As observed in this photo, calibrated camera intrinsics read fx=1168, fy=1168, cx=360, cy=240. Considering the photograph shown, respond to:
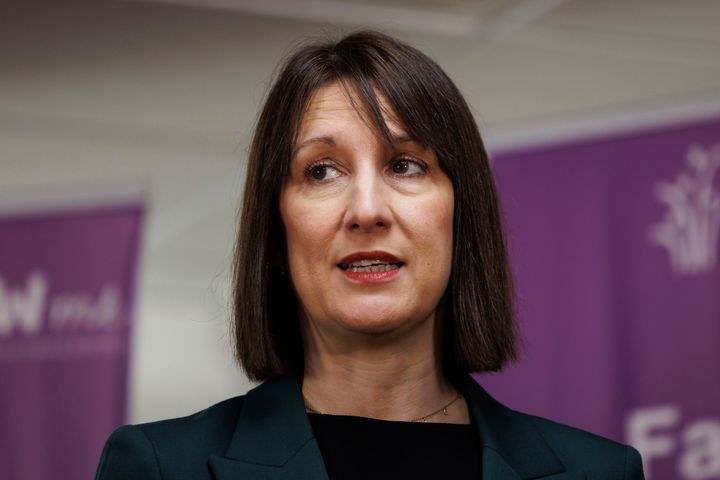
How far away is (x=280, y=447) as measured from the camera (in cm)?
152

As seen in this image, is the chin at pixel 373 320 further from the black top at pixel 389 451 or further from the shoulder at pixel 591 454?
the shoulder at pixel 591 454

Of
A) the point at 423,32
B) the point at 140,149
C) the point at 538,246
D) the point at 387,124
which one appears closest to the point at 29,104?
the point at 140,149

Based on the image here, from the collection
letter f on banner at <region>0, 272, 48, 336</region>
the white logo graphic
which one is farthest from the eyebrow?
letter f on banner at <region>0, 272, 48, 336</region>

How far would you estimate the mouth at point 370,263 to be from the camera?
1.50 m

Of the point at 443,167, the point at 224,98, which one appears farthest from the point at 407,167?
the point at 224,98

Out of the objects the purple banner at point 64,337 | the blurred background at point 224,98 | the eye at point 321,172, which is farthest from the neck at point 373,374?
the purple banner at point 64,337

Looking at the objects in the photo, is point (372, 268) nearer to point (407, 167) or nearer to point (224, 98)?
point (407, 167)

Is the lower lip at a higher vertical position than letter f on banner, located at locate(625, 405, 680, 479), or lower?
higher

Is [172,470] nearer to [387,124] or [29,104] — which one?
[387,124]

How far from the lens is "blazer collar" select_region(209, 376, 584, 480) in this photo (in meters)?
1.48

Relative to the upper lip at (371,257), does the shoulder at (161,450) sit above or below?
below

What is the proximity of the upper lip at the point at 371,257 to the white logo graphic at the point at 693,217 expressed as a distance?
2156 mm

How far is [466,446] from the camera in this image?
1.62 metres

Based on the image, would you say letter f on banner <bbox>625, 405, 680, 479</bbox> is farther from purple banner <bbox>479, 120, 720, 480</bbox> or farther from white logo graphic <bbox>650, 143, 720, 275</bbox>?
white logo graphic <bbox>650, 143, 720, 275</bbox>
